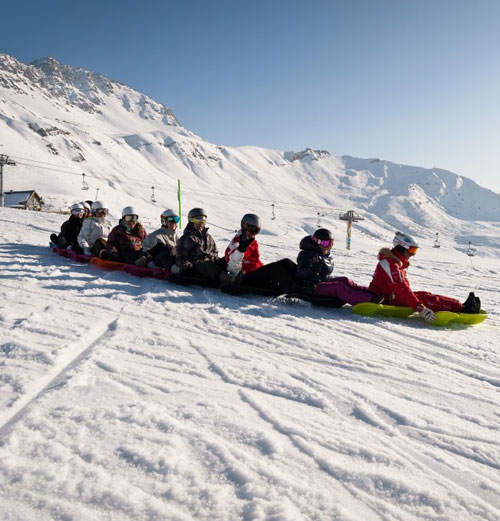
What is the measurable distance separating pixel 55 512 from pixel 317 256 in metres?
4.37

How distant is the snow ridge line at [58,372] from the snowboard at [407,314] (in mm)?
3150

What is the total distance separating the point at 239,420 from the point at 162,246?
17.6 feet

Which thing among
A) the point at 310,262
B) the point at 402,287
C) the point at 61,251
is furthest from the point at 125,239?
the point at 402,287

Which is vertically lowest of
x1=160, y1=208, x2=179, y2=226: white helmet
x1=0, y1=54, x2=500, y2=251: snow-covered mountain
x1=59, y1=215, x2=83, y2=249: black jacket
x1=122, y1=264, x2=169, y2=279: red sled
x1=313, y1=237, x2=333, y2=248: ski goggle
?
x1=122, y1=264, x2=169, y2=279: red sled

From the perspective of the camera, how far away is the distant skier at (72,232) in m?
8.50

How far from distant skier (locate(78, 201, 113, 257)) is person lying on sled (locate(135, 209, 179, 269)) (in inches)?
46.8

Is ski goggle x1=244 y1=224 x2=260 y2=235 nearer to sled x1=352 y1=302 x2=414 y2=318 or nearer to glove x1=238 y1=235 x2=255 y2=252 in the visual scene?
glove x1=238 y1=235 x2=255 y2=252

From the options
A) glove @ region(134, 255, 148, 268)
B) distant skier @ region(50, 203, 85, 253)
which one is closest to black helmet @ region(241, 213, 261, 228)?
glove @ region(134, 255, 148, 268)

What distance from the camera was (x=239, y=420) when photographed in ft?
6.95

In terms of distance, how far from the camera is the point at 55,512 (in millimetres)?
1437

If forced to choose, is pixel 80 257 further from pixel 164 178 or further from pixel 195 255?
pixel 164 178

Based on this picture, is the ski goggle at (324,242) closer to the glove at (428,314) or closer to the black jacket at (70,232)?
the glove at (428,314)

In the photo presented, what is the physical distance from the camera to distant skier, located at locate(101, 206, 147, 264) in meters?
7.07

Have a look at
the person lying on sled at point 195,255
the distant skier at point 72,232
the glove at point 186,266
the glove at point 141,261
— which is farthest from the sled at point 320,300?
the distant skier at point 72,232
